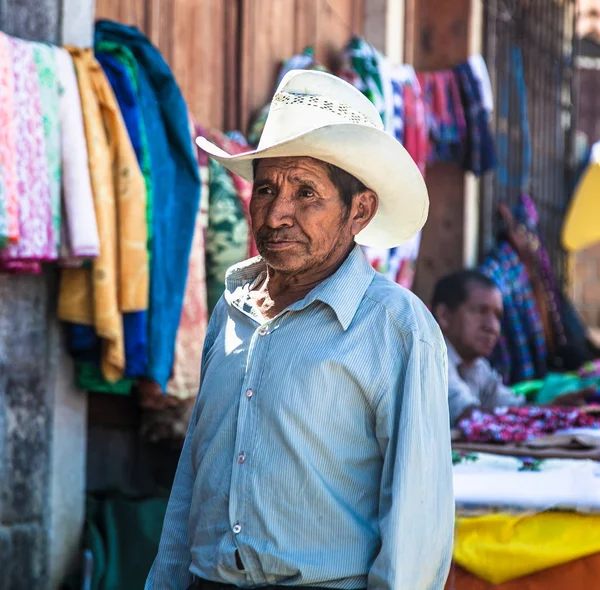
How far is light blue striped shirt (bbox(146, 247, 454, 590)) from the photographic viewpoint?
2.25 m

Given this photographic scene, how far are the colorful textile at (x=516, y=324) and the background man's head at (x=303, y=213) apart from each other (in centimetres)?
523

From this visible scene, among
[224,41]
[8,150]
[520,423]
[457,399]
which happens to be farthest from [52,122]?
[520,423]

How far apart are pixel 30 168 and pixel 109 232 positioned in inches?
15.5

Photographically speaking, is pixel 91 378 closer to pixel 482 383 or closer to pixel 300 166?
pixel 300 166

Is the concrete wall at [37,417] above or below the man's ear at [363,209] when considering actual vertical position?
below

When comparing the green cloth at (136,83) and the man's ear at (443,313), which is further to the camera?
the man's ear at (443,313)

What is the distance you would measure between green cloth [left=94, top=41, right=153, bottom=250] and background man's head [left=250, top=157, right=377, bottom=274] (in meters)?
1.56

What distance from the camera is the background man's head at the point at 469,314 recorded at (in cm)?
537

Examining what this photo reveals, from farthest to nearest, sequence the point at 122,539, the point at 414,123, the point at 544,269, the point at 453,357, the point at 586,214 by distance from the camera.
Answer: the point at 544,269 → the point at 414,123 → the point at 586,214 → the point at 453,357 → the point at 122,539

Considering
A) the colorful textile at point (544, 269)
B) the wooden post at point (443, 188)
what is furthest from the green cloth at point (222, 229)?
the colorful textile at point (544, 269)

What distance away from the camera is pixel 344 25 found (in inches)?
266

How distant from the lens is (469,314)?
5387mm

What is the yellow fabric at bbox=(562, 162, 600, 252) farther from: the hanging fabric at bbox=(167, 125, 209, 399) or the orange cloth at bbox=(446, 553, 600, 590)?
the orange cloth at bbox=(446, 553, 600, 590)

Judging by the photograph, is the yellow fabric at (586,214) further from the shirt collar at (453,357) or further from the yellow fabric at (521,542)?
the yellow fabric at (521,542)
